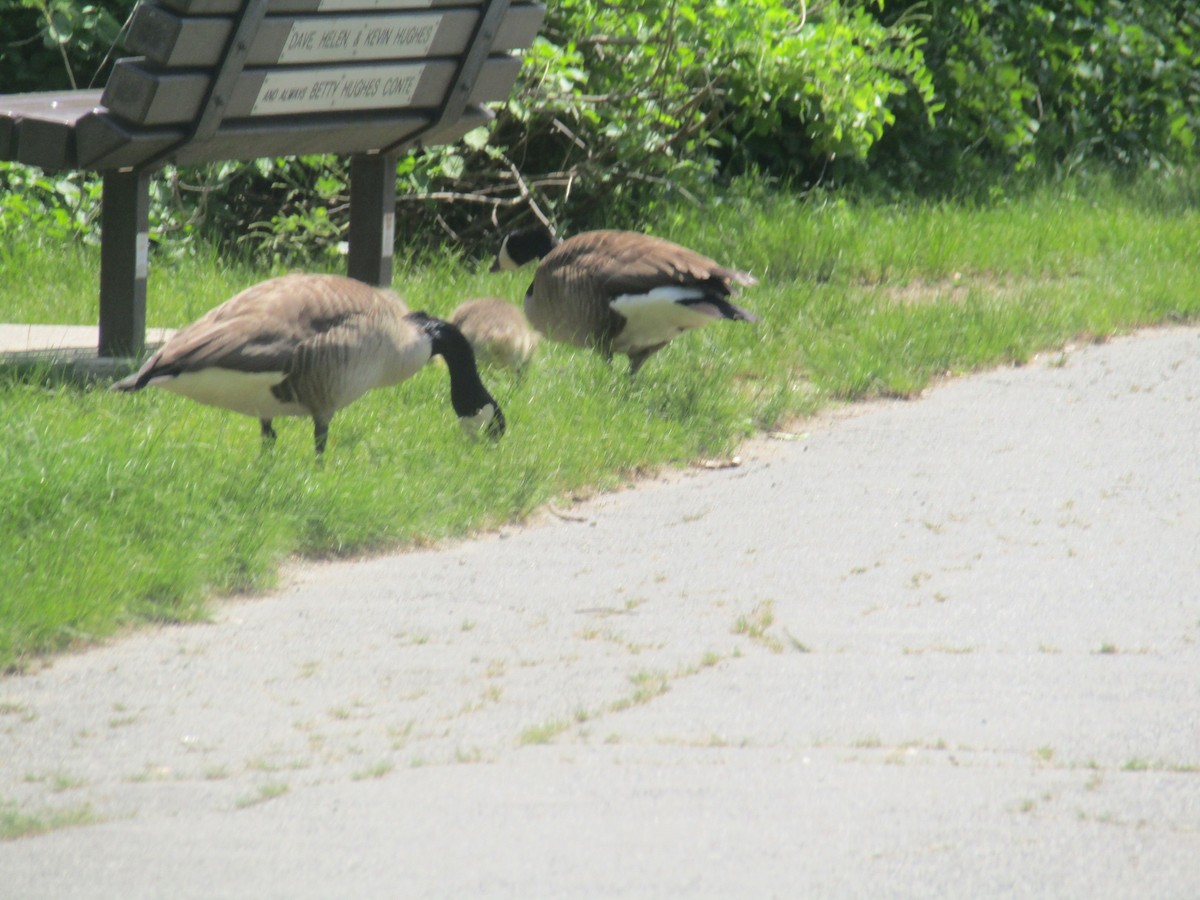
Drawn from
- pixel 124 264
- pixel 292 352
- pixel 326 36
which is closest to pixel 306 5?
pixel 326 36

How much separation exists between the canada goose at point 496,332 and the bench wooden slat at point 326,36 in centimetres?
115

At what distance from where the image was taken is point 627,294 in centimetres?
739

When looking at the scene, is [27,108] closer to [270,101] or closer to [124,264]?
[124,264]

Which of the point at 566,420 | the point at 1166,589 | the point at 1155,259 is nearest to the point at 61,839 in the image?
the point at 1166,589

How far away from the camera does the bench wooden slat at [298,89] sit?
260 inches

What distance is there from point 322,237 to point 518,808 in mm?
7166

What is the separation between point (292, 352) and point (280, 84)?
1780mm

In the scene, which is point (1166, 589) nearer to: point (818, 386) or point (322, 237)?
point (818, 386)

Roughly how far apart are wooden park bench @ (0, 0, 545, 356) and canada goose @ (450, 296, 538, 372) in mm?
667

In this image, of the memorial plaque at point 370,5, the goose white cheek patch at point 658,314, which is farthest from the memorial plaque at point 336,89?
the goose white cheek patch at point 658,314

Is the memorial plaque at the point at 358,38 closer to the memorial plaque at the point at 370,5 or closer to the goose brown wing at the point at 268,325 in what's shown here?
the memorial plaque at the point at 370,5

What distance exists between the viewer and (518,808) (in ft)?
11.6

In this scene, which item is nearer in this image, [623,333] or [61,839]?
[61,839]

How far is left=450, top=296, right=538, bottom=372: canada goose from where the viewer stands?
25.1 ft
